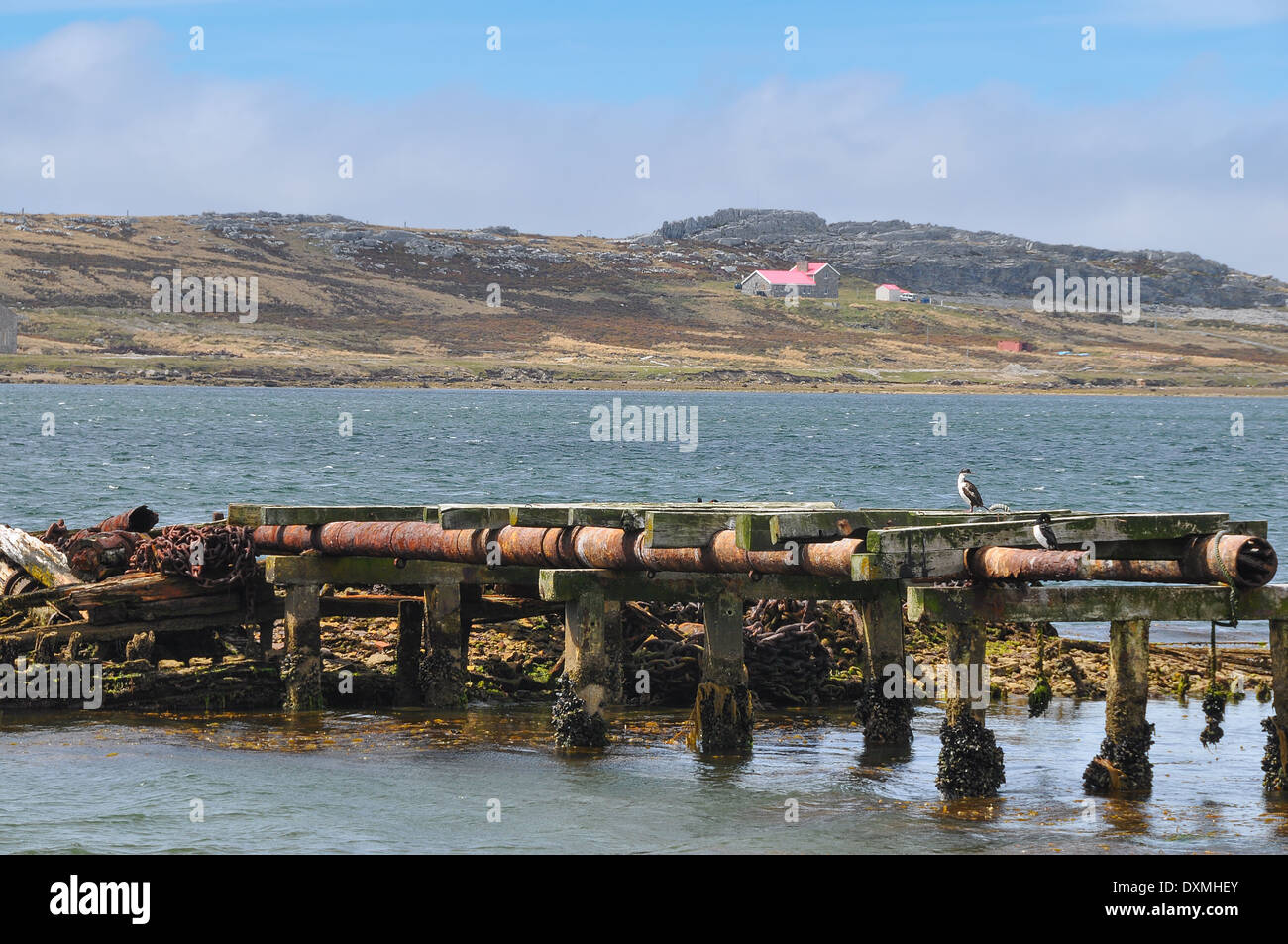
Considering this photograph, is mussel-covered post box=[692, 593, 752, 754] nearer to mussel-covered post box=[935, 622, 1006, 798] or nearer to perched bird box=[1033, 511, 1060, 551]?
mussel-covered post box=[935, 622, 1006, 798]

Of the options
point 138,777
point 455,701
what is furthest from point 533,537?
point 138,777

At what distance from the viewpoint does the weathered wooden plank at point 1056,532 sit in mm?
12484

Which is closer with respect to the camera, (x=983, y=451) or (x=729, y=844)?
(x=729, y=844)

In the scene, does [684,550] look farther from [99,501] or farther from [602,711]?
[99,501]

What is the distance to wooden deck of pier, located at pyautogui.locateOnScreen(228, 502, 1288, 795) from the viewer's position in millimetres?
12750

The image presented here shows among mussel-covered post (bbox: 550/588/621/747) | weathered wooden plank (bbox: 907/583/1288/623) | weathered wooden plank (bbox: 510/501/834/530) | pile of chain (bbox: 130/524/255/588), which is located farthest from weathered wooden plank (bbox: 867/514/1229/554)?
pile of chain (bbox: 130/524/255/588)

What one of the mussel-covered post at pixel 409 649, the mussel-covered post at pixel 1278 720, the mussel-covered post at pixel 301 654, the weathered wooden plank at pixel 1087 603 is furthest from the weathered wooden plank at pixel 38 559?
the mussel-covered post at pixel 1278 720

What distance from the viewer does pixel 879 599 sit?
1645 cm

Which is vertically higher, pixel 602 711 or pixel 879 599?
pixel 879 599

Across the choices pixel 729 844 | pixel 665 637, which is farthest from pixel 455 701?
pixel 729 844

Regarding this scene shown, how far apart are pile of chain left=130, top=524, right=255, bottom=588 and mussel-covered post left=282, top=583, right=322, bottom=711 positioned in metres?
0.72

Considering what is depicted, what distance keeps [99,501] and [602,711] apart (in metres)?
34.0
